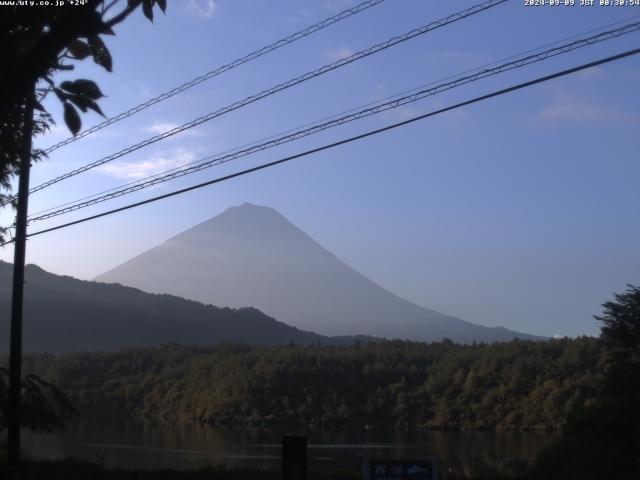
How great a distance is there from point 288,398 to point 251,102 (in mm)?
42292

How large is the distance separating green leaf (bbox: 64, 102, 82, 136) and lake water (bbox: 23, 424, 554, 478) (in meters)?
18.3

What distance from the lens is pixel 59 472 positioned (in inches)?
672

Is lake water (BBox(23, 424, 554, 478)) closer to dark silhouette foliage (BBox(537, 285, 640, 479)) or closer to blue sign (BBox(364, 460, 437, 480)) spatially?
dark silhouette foliage (BBox(537, 285, 640, 479))

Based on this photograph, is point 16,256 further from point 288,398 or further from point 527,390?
point 288,398

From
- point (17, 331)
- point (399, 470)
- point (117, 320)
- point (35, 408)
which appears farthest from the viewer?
point (117, 320)

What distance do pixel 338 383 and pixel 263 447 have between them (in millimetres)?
19034

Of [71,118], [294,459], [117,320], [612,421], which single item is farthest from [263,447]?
[117,320]

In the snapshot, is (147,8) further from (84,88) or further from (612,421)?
(612,421)

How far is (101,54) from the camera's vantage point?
5.18 metres

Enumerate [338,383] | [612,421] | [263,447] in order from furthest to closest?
[338,383], [263,447], [612,421]

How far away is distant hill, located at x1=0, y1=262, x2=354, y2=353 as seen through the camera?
91.2 metres

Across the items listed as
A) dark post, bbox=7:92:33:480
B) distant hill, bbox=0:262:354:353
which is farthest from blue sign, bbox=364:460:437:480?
distant hill, bbox=0:262:354:353

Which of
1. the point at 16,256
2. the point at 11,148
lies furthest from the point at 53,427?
the point at 11,148

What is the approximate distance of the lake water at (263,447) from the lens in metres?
27.9
